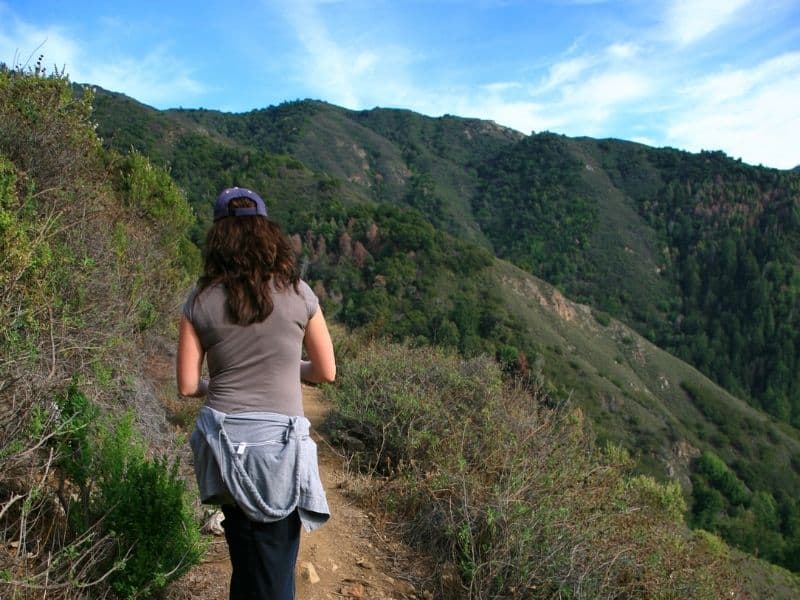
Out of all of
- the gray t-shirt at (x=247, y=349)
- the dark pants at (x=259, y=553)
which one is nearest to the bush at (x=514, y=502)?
the dark pants at (x=259, y=553)

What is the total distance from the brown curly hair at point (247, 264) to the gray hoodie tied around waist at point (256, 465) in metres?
0.29

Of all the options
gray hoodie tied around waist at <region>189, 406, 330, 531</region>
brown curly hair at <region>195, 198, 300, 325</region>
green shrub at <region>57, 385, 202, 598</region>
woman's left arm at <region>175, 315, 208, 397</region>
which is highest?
brown curly hair at <region>195, 198, 300, 325</region>

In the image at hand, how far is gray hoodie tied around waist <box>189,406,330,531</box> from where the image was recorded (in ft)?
5.19

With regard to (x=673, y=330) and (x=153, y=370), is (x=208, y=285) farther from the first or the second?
(x=673, y=330)

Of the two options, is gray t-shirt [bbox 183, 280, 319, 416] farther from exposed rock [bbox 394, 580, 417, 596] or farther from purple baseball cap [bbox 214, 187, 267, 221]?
exposed rock [bbox 394, 580, 417, 596]

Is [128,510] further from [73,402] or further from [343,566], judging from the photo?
[343,566]

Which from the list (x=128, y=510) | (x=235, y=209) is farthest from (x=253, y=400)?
(x=128, y=510)

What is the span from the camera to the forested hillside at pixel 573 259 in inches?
1425

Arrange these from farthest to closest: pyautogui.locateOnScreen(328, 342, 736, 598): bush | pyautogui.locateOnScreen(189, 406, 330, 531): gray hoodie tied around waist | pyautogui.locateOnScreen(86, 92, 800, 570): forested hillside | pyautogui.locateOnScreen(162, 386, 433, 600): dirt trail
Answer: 1. pyautogui.locateOnScreen(86, 92, 800, 570): forested hillside
2. pyautogui.locateOnScreen(328, 342, 736, 598): bush
3. pyautogui.locateOnScreen(162, 386, 433, 600): dirt trail
4. pyautogui.locateOnScreen(189, 406, 330, 531): gray hoodie tied around waist

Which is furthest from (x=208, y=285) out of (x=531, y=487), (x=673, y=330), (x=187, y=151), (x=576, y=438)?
(x=673, y=330)

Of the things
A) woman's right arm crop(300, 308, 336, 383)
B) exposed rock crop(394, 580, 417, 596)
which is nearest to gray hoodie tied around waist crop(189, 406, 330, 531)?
woman's right arm crop(300, 308, 336, 383)

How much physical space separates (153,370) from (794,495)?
47719mm

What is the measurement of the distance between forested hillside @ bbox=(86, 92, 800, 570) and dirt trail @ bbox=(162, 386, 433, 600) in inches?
99.2

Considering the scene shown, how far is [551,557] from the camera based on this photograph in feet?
9.44
